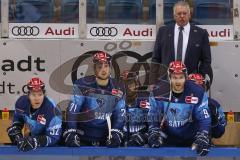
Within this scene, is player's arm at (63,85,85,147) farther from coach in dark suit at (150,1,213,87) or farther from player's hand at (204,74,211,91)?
player's hand at (204,74,211,91)

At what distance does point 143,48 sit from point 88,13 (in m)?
0.70

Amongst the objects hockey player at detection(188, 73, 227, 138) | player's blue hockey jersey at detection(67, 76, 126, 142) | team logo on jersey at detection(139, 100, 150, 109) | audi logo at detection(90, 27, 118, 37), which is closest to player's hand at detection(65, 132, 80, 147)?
player's blue hockey jersey at detection(67, 76, 126, 142)

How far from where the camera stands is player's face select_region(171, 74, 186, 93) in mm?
4583

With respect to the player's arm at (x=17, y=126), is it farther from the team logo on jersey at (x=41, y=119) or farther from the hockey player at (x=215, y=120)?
the hockey player at (x=215, y=120)

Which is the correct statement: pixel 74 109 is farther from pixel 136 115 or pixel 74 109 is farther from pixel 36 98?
pixel 136 115

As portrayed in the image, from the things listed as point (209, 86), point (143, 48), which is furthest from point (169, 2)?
point (209, 86)

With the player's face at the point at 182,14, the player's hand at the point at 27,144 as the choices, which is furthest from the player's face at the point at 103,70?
the player's face at the point at 182,14

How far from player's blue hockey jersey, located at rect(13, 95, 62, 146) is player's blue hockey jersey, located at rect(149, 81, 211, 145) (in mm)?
724

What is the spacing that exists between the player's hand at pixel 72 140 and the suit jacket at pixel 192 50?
60.3 inches

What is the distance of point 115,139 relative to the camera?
446cm

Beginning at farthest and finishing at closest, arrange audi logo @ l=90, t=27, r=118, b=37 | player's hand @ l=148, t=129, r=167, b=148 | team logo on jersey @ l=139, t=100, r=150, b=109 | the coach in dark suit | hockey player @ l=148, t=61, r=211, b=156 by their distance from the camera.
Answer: audi logo @ l=90, t=27, r=118, b=37
the coach in dark suit
team logo on jersey @ l=139, t=100, r=150, b=109
hockey player @ l=148, t=61, r=211, b=156
player's hand @ l=148, t=129, r=167, b=148

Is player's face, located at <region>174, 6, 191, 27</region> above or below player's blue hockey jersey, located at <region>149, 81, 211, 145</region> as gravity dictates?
above

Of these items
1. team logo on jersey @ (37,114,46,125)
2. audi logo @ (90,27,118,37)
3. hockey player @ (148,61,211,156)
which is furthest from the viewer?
audi logo @ (90,27,118,37)

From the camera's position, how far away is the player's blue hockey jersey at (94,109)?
476 cm
